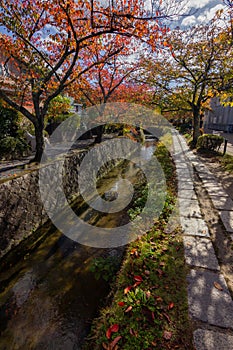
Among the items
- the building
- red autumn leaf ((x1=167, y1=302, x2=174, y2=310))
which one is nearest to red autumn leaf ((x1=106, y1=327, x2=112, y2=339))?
red autumn leaf ((x1=167, y1=302, x2=174, y2=310))

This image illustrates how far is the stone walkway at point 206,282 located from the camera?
2080 mm

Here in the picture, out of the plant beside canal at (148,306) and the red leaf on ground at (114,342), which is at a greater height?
the red leaf on ground at (114,342)

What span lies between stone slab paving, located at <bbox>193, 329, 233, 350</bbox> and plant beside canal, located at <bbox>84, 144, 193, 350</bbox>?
0.29ft

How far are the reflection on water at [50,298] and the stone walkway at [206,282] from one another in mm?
1551

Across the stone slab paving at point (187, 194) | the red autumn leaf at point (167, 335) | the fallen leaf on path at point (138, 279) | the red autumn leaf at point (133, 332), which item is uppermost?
the red autumn leaf at point (167, 335)

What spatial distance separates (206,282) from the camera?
277cm

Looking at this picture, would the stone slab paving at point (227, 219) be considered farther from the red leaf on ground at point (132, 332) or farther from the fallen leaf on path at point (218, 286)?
the red leaf on ground at point (132, 332)

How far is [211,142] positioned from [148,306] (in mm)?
12076

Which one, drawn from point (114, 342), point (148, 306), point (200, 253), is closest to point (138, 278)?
point (148, 306)

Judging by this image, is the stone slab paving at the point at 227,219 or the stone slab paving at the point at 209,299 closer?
the stone slab paving at the point at 209,299

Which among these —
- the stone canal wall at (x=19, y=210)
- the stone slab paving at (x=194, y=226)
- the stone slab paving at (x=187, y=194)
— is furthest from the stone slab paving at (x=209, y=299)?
the stone canal wall at (x=19, y=210)

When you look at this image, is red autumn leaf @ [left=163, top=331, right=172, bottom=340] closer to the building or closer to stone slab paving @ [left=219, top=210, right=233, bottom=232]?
stone slab paving @ [left=219, top=210, right=233, bottom=232]

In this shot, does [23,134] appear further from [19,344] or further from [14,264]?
[19,344]

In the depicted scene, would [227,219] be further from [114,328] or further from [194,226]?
[114,328]
